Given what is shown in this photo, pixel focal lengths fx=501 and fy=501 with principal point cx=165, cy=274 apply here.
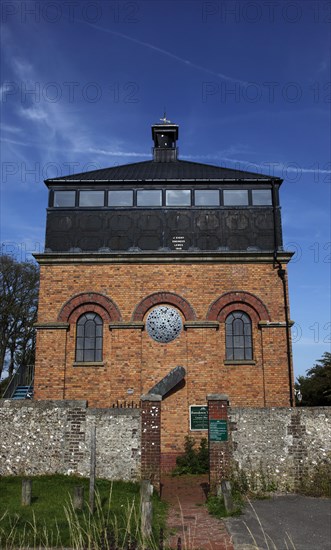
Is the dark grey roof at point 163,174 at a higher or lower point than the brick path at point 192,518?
higher

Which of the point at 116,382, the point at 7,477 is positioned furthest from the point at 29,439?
the point at 116,382

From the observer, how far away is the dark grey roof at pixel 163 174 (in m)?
19.2

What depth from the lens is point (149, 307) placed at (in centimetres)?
1775

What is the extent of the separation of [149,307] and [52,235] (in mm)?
4626

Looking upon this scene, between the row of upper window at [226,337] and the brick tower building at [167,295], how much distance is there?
0.04 m

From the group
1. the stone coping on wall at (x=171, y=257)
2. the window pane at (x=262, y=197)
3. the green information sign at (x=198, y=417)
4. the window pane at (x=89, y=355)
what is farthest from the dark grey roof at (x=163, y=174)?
the green information sign at (x=198, y=417)

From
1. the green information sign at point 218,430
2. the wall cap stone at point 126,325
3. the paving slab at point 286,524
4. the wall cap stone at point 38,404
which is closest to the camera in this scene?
the paving slab at point 286,524

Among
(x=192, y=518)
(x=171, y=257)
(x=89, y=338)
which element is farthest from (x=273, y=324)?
(x=192, y=518)

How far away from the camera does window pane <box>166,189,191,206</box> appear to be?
19.0m

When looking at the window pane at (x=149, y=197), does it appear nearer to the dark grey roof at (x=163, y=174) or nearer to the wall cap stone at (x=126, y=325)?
the dark grey roof at (x=163, y=174)

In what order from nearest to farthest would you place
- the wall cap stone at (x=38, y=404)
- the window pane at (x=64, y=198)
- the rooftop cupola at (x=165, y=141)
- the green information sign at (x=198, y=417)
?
the wall cap stone at (x=38, y=404)
the green information sign at (x=198, y=417)
the window pane at (x=64, y=198)
the rooftop cupola at (x=165, y=141)

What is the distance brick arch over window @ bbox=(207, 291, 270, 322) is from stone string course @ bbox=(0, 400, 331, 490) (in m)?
5.66

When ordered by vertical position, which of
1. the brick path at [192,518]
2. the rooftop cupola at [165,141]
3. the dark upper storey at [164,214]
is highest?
the rooftop cupola at [165,141]

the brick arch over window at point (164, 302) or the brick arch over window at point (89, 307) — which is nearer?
the brick arch over window at point (164, 302)
